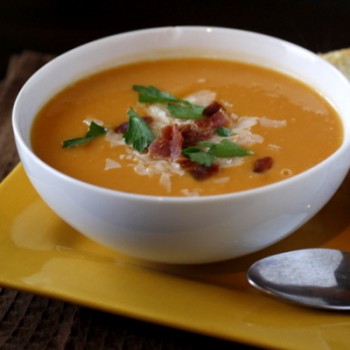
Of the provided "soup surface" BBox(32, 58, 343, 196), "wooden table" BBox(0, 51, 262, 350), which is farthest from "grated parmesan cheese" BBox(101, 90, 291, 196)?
"wooden table" BBox(0, 51, 262, 350)

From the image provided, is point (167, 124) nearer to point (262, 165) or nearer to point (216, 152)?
point (216, 152)

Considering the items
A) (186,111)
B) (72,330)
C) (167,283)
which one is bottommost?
(72,330)

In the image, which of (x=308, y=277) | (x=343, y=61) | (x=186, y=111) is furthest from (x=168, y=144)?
(x=343, y=61)

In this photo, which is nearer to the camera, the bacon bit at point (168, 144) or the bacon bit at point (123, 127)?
the bacon bit at point (168, 144)

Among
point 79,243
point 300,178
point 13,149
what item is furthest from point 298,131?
point 13,149

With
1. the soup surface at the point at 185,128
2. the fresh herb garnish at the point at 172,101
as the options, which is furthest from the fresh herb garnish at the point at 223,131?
the fresh herb garnish at the point at 172,101

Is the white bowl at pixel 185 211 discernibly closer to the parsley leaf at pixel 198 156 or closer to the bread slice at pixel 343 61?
the parsley leaf at pixel 198 156
